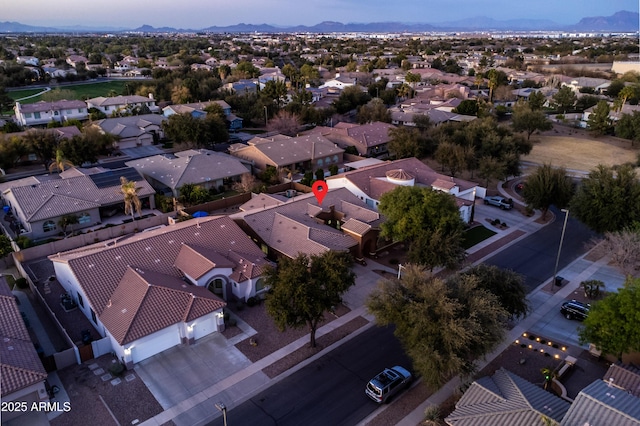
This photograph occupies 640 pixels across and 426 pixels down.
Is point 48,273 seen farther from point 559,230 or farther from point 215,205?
point 559,230

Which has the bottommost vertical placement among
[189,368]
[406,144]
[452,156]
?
[189,368]

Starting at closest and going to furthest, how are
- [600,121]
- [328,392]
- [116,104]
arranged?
[328,392], [600,121], [116,104]

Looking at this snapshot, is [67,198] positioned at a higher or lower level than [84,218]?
higher

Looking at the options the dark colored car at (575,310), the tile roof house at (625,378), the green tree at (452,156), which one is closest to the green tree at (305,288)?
the tile roof house at (625,378)

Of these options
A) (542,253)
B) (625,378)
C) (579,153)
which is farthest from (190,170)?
(579,153)

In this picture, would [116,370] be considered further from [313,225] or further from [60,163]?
[60,163]

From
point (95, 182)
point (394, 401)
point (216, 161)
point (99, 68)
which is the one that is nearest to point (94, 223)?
point (95, 182)

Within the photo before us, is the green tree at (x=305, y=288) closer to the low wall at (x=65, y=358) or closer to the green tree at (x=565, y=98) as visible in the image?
the low wall at (x=65, y=358)
